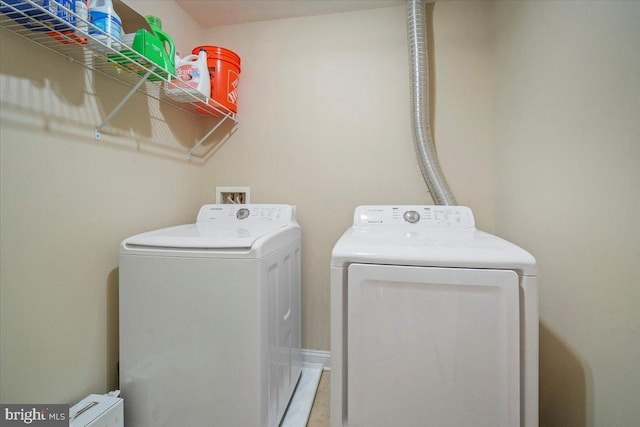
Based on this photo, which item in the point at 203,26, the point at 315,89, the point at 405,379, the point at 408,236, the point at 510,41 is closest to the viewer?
the point at 405,379

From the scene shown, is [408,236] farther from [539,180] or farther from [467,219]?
[539,180]

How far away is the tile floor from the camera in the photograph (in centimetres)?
130

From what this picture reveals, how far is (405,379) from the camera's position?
0.84 metres

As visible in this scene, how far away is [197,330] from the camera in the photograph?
102 cm

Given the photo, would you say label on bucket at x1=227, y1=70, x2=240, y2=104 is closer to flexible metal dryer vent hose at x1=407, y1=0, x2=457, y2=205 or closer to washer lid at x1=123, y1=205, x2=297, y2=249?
washer lid at x1=123, y1=205, x2=297, y2=249

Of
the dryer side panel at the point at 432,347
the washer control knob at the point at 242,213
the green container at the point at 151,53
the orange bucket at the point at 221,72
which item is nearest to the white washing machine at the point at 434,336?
the dryer side panel at the point at 432,347

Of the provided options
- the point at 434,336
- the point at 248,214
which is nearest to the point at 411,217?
the point at 434,336

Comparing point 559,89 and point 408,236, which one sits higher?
point 559,89

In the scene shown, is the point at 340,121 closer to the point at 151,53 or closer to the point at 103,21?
the point at 151,53

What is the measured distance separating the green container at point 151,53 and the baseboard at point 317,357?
175cm

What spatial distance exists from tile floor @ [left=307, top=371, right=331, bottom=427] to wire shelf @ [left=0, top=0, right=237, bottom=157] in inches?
65.3

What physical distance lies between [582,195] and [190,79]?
175cm

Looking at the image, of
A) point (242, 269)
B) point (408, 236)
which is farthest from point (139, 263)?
point (408, 236)

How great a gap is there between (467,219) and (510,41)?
92 cm
